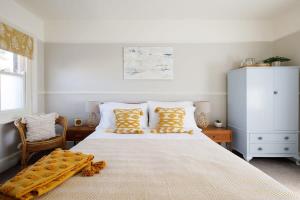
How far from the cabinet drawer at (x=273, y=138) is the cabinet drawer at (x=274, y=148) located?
0.21 ft

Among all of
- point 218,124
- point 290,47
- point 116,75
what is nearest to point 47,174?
point 116,75

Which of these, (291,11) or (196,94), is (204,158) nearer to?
(196,94)

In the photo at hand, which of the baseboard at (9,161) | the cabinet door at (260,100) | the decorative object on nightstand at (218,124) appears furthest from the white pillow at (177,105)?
the baseboard at (9,161)

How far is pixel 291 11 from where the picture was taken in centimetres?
333

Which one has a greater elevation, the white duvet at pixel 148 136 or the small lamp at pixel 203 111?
the small lamp at pixel 203 111

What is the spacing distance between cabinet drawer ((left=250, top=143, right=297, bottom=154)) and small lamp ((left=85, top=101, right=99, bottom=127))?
8.70 feet

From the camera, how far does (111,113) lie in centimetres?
334

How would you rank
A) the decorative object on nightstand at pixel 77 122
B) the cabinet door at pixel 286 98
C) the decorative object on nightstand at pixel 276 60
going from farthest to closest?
1. the decorative object on nightstand at pixel 77 122
2. the decorative object on nightstand at pixel 276 60
3. the cabinet door at pixel 286 98

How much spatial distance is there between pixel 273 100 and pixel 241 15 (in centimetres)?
155

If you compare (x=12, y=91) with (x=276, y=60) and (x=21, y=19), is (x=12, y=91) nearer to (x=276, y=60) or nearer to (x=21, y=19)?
(x=21, y=19)

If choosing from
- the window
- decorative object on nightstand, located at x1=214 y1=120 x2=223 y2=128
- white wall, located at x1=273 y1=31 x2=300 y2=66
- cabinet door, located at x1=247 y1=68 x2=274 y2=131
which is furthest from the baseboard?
white wall, located at x1=273 y1=31 x2=300 y2=66

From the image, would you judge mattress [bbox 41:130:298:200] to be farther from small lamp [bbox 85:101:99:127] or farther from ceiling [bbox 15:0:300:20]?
ceiling [bbox 15:0:300:20]

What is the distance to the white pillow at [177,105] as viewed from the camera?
129 inches

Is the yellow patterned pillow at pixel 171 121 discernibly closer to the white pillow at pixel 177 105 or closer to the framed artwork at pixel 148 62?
the white pillow at pixel 177 105
